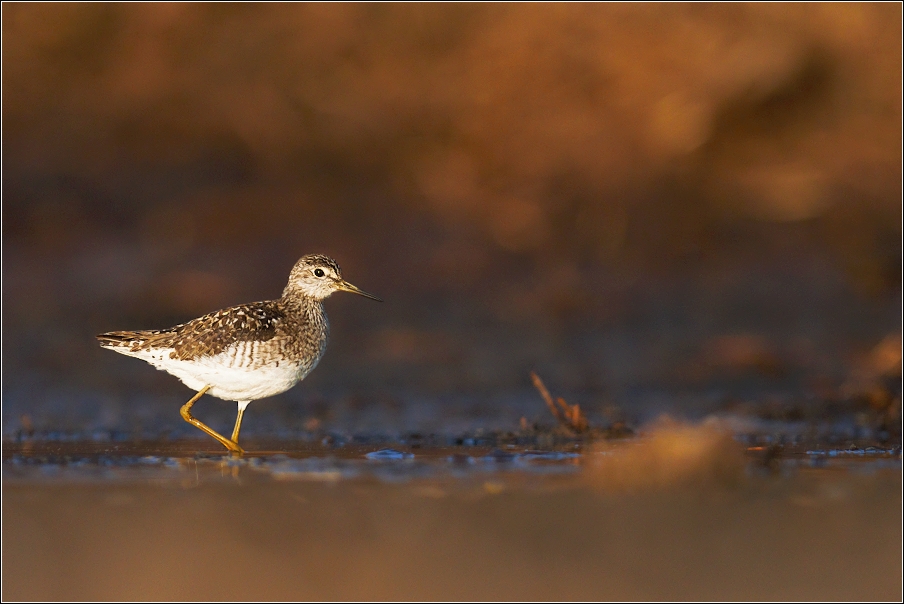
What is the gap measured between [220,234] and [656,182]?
503 cm

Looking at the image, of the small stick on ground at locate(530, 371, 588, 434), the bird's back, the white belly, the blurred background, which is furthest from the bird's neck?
the small stick on ground at locate(530, 371, 588, 434)

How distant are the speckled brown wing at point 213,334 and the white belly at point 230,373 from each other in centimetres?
5

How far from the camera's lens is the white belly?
348 inches

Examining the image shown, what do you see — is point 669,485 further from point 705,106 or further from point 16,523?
point 705,106

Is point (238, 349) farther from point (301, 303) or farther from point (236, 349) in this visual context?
point (301, 303)

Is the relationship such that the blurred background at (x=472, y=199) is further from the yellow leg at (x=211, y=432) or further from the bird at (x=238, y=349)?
the bird at (x=238, y=349)

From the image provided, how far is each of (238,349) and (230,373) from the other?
0.59ft

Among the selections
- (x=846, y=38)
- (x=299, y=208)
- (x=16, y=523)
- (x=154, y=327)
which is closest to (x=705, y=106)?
(x=846, y=38)

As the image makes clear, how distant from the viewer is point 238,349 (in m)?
8.86

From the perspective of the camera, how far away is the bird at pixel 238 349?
887 cm

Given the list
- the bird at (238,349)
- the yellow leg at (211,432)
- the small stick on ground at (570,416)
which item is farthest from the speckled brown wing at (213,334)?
the small stick on ground at (570,416)

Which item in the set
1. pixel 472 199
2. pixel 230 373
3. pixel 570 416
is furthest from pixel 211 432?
pixel 472 199

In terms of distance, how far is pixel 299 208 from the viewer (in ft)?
46.4

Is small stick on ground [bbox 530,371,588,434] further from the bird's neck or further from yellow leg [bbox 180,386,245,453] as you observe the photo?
yellow leg [bbox 180,386,245,453]
